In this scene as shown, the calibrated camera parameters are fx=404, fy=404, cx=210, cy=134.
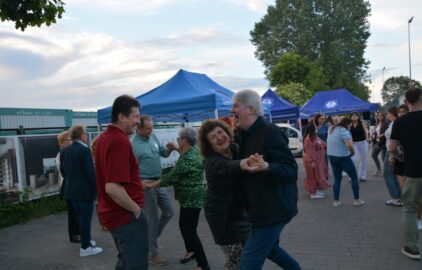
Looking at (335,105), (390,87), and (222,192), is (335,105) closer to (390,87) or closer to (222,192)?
(222,192)

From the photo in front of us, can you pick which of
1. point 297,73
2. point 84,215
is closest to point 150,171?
point 84,215

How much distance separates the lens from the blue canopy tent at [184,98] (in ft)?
27.8

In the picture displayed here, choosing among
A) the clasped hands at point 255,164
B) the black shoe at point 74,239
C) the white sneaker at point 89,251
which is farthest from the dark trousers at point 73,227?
the clasped hands at point 255,164

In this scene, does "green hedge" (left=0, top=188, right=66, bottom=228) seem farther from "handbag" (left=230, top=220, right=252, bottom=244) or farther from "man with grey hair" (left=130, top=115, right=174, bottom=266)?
"handbag" (left=230, top=220, right=252, bottom=244)

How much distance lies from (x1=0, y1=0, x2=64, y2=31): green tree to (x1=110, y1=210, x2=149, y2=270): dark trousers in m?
3.59

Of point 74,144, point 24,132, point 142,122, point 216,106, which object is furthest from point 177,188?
point 24,132

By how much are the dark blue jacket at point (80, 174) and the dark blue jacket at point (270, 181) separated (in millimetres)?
3070

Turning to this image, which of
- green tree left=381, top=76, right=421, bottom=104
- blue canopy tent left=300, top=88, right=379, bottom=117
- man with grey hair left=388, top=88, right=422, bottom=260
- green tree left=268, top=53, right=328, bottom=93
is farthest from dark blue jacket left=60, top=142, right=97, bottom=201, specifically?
green tree left=381, top=76, right=421, bottom=104

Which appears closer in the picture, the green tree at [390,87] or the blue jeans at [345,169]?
the blue jeans at [345,169]

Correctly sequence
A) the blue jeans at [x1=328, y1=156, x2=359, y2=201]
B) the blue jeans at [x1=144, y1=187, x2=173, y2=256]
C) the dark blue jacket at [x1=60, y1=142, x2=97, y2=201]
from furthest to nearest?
the blue jeans at [x1=328, y1=156, x2=359, y2=201] → the dark blue jacket at [x1=60, y1=142, x2=97, y2=201] → the blue jeans at [x1=144, y1=187, x2=173, y2=256]

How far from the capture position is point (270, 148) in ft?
9.41

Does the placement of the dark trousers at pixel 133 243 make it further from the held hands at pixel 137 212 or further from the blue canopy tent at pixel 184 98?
the blue canopy tent at pixel 184 98

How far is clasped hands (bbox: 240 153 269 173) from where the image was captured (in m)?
2.66

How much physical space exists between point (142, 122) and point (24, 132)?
5.18 meters
